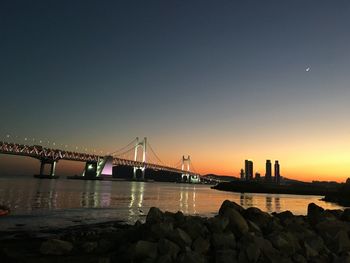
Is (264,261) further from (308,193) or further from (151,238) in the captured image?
(308,193)

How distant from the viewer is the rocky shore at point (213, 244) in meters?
11.0

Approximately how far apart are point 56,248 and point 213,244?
5.79 m

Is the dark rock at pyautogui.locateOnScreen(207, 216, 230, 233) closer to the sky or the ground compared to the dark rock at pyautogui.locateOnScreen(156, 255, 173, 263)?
closer to the sky

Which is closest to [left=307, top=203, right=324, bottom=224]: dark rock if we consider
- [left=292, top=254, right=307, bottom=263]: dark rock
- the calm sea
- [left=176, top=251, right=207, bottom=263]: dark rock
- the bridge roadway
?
[left=292, top=254, right=307, bottom=263]: dark rock

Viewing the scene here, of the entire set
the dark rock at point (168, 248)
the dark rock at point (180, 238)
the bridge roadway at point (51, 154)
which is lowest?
the dark rock at point (168, 248)

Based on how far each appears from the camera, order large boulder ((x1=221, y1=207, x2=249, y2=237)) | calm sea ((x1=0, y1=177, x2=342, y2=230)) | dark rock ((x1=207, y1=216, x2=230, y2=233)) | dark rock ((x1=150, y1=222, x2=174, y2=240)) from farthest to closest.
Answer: calm sea ((x1=0, y1=177, x2=342, y2=230)) → dark rock ((x1=207, y1=216, x2=230, y2=233)) → large boulder ((x1=221, y1=207, x2=249, y2=237)) → dark rock ((x1=150, y1=222, x2=174, y2=240))

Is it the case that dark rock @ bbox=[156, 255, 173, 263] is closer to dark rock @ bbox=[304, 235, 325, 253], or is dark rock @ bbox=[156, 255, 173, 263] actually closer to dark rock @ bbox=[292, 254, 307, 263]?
dark rock @ bbox=[292, 254, 307, 263]

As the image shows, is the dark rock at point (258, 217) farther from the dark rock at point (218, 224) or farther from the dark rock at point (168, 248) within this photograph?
the dark rock at point (168, 248)

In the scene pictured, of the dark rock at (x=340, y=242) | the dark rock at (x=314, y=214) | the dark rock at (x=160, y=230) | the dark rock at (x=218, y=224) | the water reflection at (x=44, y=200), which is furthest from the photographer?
the water reflection at (x=44, y=200)

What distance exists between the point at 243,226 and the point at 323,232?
334 centimetres

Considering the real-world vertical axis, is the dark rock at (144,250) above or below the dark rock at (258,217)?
below

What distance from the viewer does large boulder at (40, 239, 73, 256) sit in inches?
520

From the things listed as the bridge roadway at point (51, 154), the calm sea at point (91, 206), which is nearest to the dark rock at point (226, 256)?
the calm sea at point (91, 206)

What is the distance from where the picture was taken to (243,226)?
12.6 metres
